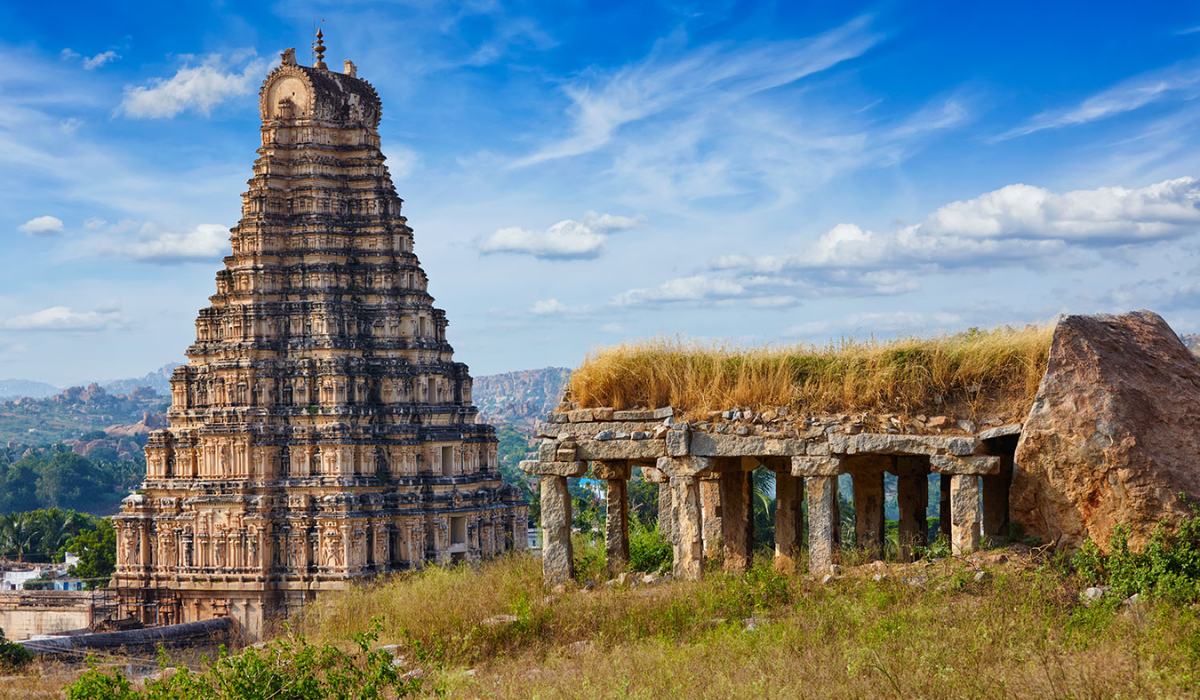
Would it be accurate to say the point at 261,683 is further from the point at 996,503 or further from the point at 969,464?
the point at 996,503

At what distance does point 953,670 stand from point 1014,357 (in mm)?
5635

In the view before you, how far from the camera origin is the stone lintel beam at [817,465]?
14.5 m

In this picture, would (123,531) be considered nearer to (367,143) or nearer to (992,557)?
(367,143)

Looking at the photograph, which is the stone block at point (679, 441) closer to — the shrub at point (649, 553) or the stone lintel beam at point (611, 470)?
the stone lintel beam at point (611, 470)

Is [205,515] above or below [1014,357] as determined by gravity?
below

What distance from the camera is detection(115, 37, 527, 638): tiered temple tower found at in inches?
1540

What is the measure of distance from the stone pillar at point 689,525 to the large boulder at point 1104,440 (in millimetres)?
3788

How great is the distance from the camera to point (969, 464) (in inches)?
548

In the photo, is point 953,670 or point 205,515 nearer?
point 953,670

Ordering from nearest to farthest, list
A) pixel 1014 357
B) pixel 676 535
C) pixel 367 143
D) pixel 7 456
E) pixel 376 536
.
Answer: pixel 1014 357
pixel 676 535
pixel 376 536
pixel 367 143
pixel 7 456

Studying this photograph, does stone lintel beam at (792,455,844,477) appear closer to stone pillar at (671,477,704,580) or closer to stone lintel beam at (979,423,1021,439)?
stone pillar at (671,477,704,580)

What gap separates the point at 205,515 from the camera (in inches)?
1560

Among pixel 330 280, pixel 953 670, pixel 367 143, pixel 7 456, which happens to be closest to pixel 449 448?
pixel 330 280

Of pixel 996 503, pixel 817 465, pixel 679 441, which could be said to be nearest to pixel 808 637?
pixel 817 465
